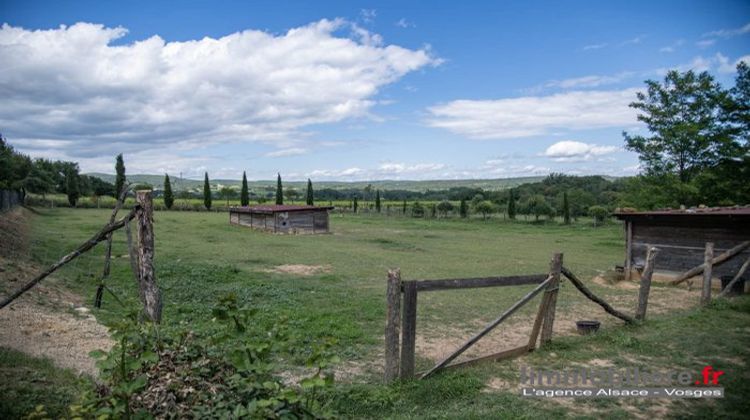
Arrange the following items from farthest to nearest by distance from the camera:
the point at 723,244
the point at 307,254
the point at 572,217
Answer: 1. the point at 572,217
2. the point at 307,254
3. the point at 723,244

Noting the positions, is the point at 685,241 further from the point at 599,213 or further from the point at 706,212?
the point at 599,213

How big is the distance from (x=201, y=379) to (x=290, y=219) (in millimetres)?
32180

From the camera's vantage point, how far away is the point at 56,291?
10.5 m

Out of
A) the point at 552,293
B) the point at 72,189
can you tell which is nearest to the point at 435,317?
the point at 552,293

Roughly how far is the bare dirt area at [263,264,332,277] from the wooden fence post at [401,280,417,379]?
1106 centimetres

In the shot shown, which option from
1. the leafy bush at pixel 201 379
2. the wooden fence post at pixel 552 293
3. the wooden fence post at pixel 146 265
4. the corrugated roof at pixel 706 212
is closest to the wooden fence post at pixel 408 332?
the leafy bush at pixel 201 379

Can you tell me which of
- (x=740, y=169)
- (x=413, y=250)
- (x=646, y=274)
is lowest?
(x=413, y=250)

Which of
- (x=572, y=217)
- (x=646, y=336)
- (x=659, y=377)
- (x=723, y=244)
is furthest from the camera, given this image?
(x=572, y=217)

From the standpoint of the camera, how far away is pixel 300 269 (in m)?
18.0

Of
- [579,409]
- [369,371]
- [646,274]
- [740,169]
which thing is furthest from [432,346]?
[740,169]

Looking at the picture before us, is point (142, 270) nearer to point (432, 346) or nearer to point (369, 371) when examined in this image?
point (369, 371)

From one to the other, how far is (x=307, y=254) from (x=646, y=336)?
56.0 feet

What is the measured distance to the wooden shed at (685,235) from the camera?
49.7 feet

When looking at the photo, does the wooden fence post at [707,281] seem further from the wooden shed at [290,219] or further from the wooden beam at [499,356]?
the wooden shed at [290,219]
